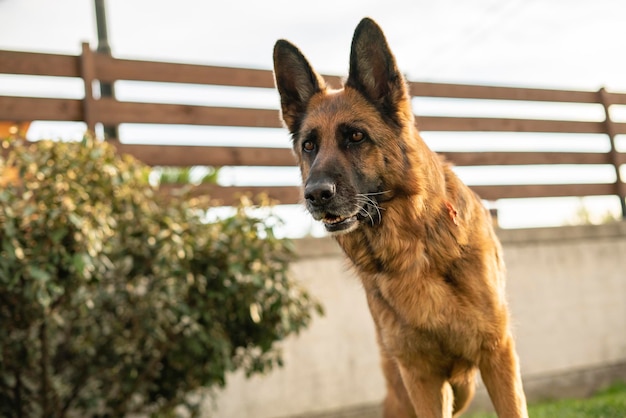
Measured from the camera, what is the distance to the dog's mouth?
3535mm

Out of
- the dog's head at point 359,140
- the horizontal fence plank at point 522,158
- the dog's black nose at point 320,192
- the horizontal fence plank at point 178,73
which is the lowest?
the dog's black nose at point 320,192

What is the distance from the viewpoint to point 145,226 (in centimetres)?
502

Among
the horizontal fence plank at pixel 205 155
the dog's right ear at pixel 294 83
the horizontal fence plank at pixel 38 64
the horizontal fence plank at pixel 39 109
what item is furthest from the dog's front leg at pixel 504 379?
the horizontal fence plank at pixel 38 64

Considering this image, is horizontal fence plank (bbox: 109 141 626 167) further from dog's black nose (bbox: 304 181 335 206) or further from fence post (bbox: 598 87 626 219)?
dog's black nose (bbox: 304 181 335 206)

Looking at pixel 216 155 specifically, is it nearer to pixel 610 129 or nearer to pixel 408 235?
pixel 408 235

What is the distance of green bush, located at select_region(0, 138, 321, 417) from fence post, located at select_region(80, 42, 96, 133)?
4.17 ft

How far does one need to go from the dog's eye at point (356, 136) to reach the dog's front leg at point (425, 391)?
119 centimetres

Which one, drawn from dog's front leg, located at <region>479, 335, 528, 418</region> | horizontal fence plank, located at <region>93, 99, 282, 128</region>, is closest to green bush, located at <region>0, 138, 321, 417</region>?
horizontal fence plank, located at <region>93, 99, 282, 128</region>

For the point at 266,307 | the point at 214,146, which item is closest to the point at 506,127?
the point at 214,146

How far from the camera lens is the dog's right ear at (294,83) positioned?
156 inches

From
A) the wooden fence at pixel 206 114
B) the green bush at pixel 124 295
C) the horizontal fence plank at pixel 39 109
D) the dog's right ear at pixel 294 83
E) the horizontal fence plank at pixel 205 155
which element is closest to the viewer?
the dog's right ear at pixel 294 83

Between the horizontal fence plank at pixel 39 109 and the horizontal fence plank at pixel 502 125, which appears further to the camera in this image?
the horizontal fence plank at pixel 502 125

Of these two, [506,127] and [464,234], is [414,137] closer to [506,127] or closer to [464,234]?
[464,234]

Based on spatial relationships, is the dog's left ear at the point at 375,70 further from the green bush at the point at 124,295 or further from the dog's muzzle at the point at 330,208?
the green bush at the point at 124,295
